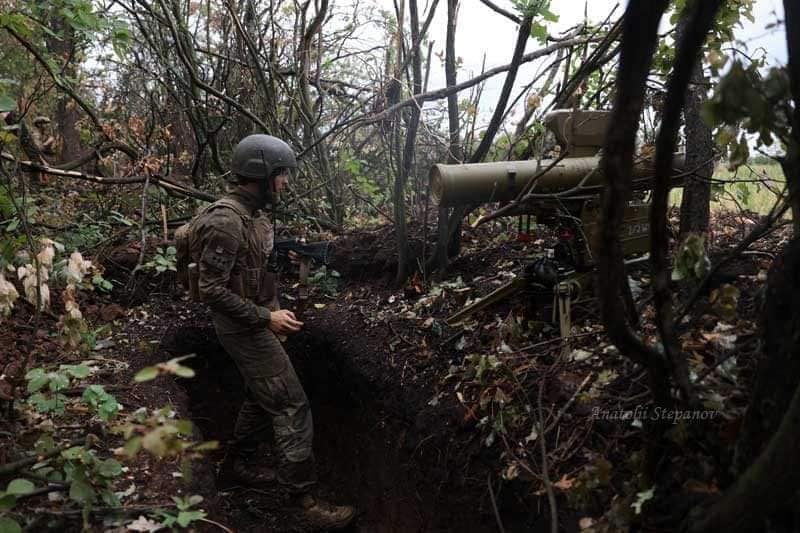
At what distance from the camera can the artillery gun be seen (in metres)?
3.52

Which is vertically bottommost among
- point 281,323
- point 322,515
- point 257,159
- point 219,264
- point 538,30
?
point 322,515

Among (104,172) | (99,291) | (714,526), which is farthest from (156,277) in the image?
(714,526)

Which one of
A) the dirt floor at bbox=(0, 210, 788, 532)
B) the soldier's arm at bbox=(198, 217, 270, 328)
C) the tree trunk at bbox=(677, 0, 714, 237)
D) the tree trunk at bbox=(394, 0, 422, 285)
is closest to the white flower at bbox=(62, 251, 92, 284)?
the dirt floor at bbox=(0, 210, 788, 532)

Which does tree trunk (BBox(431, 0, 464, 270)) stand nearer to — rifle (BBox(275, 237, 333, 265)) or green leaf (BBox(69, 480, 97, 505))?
rifle (BBox(275, 237, 333, 265))

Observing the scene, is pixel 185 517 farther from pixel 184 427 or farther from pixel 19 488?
pixel 184 427

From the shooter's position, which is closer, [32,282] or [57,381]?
[57,381]

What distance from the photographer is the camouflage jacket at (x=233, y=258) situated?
3.64m

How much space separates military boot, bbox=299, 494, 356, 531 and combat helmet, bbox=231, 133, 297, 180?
2.24 m

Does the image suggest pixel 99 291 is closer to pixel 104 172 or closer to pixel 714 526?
pixel 104 172

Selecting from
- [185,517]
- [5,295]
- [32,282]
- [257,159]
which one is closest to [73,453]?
[185,517]

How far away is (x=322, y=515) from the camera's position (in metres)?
4.13

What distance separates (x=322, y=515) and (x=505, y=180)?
2554 mm

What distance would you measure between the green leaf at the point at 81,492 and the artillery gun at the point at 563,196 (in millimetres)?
2316

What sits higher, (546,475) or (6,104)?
(6,104)
